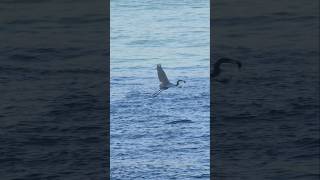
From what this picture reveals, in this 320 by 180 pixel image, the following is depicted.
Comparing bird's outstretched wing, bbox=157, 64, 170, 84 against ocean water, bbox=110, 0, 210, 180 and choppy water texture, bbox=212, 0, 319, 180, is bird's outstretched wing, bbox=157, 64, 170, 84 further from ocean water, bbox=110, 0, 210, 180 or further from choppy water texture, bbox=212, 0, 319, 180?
choppy water texture, bbox=212, 0, 319, 180

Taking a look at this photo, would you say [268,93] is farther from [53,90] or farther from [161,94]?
[53,90]

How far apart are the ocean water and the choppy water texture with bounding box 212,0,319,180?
Answer: 0.47ft

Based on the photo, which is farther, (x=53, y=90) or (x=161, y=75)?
(x=53, y=90)

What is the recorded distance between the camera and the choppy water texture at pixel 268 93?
6.65 metres

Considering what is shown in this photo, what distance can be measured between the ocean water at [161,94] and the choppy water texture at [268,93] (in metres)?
0.14

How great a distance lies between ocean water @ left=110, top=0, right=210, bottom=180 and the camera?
6590 mm

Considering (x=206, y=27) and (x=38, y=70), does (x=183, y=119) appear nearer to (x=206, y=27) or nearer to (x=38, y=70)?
(x=206, y=27)

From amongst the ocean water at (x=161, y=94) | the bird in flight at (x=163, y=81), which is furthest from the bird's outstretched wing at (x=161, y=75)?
the ocean water at (x=161, y=94)

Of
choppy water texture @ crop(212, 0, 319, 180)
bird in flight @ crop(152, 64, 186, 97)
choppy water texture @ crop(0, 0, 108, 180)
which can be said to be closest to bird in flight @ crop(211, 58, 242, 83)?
choppy water texture @ crop(212, 0, 319, 180)

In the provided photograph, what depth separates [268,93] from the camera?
6.84m

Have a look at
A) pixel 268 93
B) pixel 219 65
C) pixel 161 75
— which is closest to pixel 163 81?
pixel 161 75

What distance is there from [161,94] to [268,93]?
0.82 meters

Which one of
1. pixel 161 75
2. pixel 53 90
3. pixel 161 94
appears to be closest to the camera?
pixel 161 75

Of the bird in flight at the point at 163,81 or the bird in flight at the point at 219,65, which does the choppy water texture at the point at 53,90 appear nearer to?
the bird in flight at the point at 163,81
